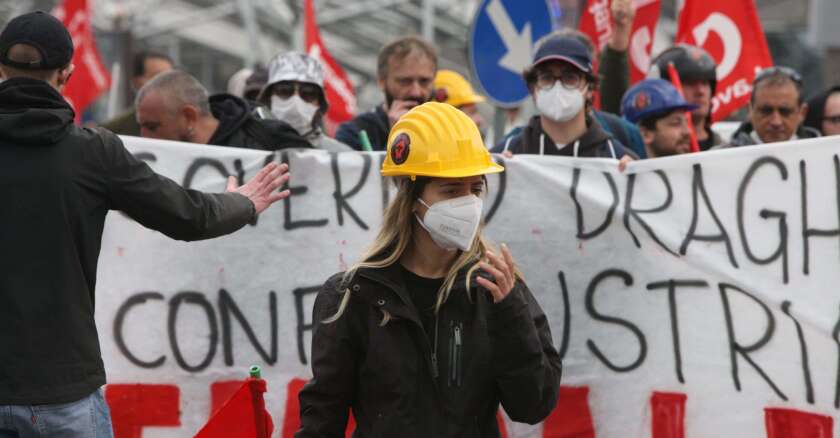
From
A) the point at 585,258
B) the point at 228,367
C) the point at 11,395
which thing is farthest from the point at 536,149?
the point at 11,395

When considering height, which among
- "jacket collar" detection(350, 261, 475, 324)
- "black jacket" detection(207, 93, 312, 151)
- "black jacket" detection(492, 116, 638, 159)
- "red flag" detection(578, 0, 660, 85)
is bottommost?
"jacket collar" detection(350, 261, 475, 324)

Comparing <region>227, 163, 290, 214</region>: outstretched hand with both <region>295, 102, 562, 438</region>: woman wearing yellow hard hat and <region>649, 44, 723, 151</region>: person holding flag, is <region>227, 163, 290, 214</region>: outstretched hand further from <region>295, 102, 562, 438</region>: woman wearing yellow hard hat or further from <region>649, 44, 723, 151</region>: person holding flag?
<region>649, 44, 723, 151</region>: person holding flag

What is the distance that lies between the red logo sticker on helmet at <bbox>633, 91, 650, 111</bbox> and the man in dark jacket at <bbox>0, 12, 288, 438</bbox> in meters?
3.21

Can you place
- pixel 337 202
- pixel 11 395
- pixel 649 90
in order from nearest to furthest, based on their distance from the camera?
pixel 11 395
pixel 337 202
pixel 649 90

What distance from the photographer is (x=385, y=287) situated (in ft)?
12.0

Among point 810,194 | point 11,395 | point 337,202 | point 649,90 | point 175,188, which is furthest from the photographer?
point 649,90

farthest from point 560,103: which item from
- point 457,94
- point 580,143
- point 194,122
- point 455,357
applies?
point 457,94

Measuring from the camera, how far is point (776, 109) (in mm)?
6633

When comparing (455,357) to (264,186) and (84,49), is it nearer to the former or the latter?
(264,186)

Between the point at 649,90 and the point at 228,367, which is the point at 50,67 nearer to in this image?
the point at 228,367

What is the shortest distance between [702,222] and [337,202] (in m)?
1.45

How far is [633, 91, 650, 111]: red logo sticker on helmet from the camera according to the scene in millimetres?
6504

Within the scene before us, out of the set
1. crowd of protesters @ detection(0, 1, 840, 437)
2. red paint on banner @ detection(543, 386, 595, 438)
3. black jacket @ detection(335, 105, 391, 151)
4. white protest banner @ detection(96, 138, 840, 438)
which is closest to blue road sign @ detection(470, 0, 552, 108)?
black jacket @ detection(335, 105, 391, 151)

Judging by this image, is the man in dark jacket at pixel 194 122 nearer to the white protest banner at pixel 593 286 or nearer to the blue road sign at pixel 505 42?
the white protest banner at pixel 593 286
